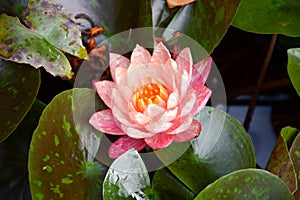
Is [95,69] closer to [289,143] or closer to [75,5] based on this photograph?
[75,5]

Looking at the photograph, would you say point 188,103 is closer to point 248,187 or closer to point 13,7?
point 248,187

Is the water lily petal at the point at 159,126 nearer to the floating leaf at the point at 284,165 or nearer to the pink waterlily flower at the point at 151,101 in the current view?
the pink waterlily flower at the point at 151,101

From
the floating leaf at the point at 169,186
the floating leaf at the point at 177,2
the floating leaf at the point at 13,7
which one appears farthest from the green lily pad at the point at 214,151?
the floating leaf at the point at 13,7

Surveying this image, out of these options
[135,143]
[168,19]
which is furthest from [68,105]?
[168,19]

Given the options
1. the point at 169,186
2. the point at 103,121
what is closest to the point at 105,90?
the point at 103,121

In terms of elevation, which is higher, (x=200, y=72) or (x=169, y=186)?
(x=200, y=72)
